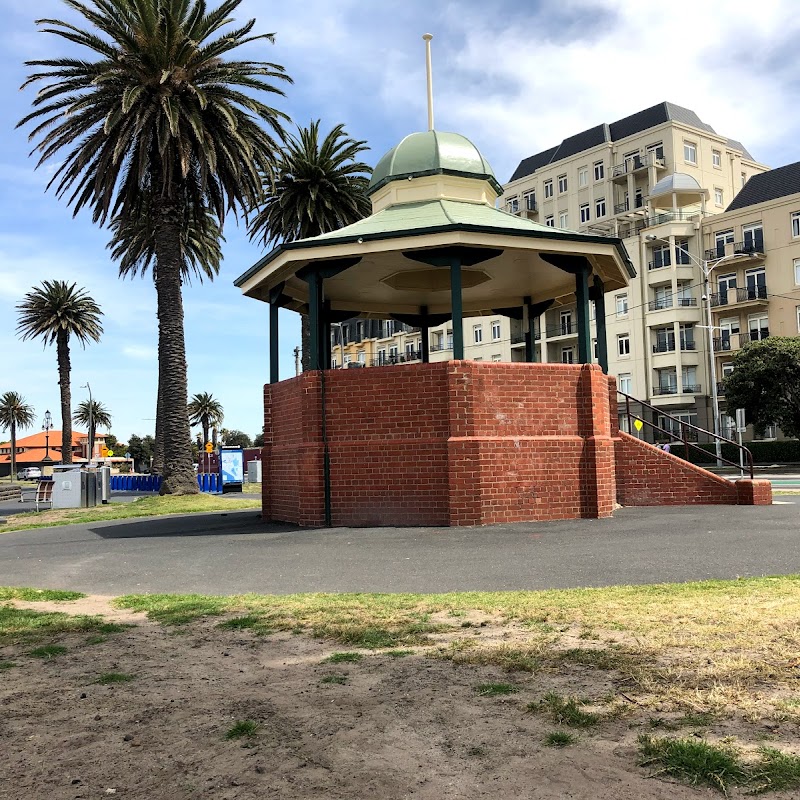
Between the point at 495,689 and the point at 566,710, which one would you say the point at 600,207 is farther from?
the point at 566,710

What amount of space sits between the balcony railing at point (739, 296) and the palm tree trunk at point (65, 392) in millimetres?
47073

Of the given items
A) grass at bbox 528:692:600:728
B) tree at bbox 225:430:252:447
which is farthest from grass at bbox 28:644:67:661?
tree at bbox 225:430:252:447

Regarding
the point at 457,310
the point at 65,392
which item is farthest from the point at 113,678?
the point at 65,392

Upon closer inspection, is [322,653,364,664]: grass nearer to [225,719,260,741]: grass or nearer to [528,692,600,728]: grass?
[225,719,260,741]: grass

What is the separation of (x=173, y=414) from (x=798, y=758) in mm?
26164

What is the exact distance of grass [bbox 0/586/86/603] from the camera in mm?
8453

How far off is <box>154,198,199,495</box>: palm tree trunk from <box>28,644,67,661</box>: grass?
2204 cm

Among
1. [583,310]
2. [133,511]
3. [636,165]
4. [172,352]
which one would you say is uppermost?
[636,165]

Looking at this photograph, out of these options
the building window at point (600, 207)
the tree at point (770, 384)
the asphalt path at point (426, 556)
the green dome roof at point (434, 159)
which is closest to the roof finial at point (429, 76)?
the green dome roof at point (434, 159)

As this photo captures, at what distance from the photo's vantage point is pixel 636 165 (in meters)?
67.4

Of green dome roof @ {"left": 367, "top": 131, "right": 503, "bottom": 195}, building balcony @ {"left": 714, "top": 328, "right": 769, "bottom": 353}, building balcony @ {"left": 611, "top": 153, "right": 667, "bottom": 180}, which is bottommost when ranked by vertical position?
green dome roof @ {"left": 367, "top": 131, "right": 503, "bottom": 195}

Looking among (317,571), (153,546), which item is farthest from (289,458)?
(317,571)

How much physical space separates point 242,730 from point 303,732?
32 centimetres

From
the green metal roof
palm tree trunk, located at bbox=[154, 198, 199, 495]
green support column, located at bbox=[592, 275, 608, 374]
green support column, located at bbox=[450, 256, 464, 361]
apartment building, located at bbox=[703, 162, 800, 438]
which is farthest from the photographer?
apartment building, located at bbox=[703, 162, 800, 438]
